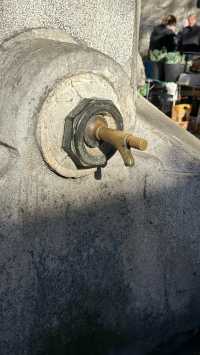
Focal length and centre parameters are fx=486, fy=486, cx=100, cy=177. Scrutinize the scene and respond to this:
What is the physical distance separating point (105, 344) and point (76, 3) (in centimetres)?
162

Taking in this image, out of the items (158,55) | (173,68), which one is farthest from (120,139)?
(158,55)

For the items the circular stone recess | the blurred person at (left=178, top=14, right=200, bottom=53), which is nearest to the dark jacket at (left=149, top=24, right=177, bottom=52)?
the blurred person at (left=178, top=14, right=200, bottom=53)

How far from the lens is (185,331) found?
281 centimetres

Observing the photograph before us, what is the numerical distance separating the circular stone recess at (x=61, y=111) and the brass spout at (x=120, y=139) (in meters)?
0.10

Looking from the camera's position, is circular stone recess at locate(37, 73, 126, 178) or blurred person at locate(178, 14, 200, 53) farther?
blurred person at locate(178, 14, 200, 53)

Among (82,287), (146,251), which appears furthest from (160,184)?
(82,287)

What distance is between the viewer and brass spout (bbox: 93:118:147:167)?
177 cm

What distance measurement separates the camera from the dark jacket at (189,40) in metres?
9.73

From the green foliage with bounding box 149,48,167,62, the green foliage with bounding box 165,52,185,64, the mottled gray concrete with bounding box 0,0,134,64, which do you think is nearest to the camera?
the mottled gray concrete with bounding box 0,0,134,64

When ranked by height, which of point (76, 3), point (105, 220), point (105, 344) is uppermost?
point (76, 3)

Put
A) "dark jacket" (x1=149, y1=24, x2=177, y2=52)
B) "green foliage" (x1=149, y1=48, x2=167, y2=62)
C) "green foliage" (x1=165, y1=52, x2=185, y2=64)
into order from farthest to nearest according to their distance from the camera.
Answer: "dark jacket" (x1=149, y1=24, x2=177, y2=52) → "green foliage" (x1=149, y1=48, x2=167, y2=62) → "green foliage" (x1=165, y1=52, x2=185, y2=64)

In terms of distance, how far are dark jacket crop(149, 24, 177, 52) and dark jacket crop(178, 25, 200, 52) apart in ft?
0.63

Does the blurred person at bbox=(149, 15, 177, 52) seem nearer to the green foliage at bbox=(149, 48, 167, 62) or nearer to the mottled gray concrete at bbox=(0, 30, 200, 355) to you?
the green foliage at bbox=(149, 48, 167, 62)

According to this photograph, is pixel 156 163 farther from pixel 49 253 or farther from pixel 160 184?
pixel 49 253
